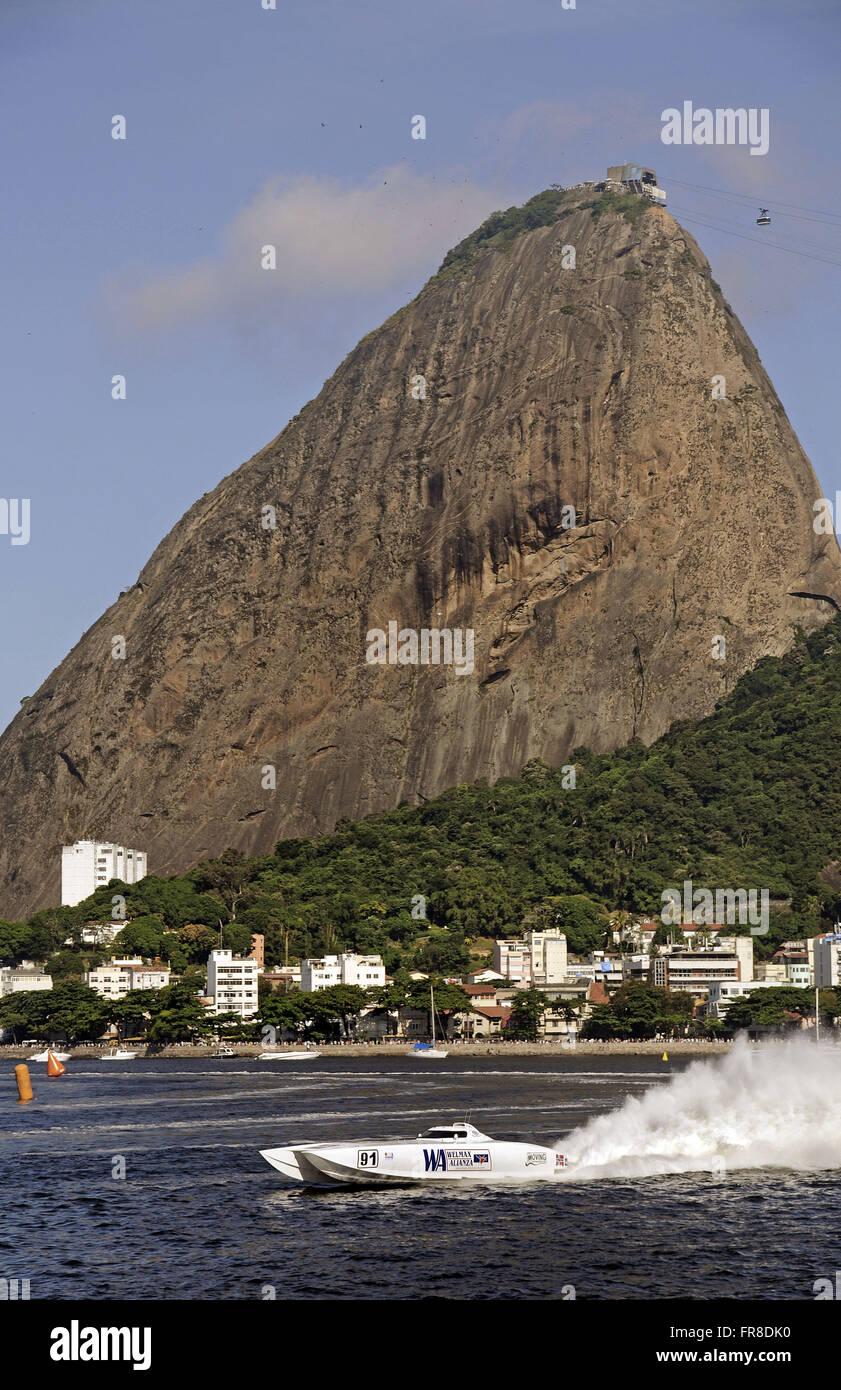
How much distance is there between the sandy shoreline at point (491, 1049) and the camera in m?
151

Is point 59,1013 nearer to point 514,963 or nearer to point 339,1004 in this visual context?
point 339,1004

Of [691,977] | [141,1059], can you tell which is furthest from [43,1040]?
[691,977]

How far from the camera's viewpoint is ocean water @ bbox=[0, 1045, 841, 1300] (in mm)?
41938

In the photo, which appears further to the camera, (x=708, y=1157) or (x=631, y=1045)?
(x=631, y=1045)

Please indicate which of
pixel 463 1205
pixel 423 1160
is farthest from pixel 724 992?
pixel 463 1205

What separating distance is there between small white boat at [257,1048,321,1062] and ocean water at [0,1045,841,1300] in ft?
190

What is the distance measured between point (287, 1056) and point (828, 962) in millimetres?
64195

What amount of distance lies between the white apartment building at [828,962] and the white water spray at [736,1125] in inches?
4716

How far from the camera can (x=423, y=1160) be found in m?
53.8

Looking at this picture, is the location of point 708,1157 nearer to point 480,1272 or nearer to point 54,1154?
point 480,1272

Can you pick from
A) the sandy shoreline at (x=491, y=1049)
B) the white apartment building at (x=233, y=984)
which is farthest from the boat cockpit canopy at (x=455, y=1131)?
the white apartment building at (x=233, y=984)
